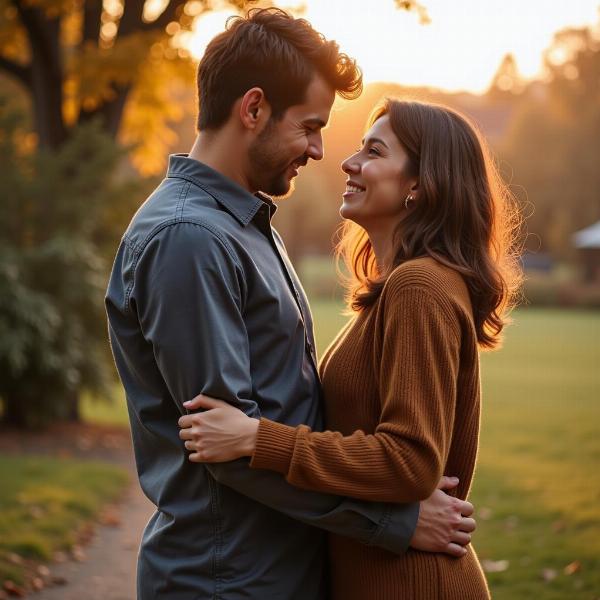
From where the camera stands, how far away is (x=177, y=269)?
7.32 ft

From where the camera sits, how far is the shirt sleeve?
7.28ft

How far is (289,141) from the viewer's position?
2650mm

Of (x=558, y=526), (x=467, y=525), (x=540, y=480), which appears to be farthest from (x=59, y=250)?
(x=467, y=525)

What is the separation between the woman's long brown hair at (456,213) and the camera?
2619 mm

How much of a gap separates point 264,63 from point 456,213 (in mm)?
715

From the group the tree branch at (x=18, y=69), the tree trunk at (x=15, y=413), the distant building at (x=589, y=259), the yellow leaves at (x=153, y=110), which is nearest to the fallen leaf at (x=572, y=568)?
the tree trunk at (x=15, y=413)

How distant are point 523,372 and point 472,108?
244 ft

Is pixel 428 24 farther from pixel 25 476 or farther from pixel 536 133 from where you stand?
pixel 536 133

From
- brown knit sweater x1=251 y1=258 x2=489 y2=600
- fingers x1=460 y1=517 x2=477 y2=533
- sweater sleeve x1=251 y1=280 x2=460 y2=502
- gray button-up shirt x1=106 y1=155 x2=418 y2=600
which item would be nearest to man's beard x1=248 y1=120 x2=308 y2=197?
gray button-up shirt x1=106 y1=155 x2=418 y2=600

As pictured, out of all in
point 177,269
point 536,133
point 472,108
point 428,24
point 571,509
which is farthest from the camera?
point 472,108

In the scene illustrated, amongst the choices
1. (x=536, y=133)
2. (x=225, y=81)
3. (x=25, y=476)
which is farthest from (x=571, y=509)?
(x=536, y=133)

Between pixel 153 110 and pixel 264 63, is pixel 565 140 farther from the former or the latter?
pixel 264 63

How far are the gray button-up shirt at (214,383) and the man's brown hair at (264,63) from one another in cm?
22

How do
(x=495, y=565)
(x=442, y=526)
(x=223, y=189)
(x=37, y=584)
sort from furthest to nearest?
(x=495, y=565) < (x=37, y=584) < (x=223, y=189) < (x=442, y=526)
